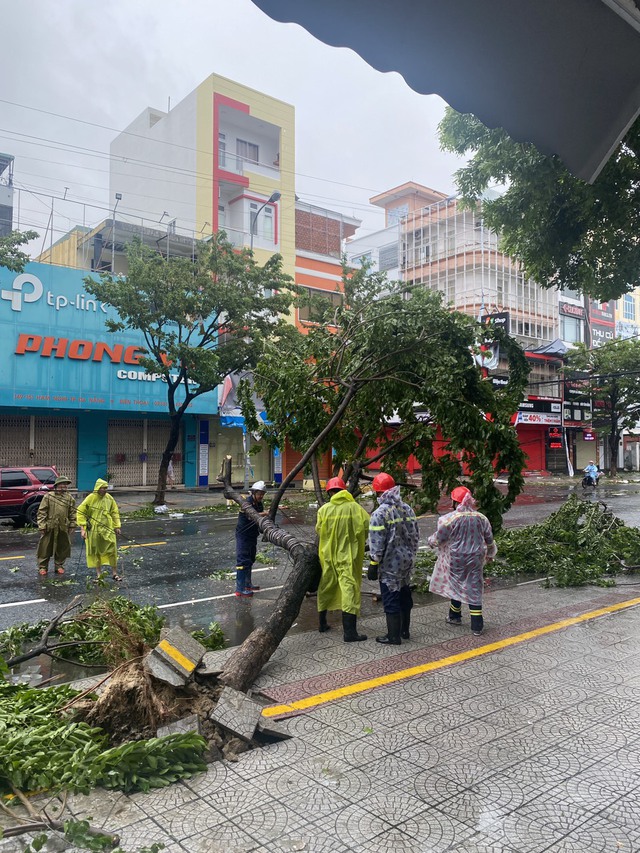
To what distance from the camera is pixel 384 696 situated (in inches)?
202

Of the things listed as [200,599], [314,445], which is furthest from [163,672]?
[200,599]

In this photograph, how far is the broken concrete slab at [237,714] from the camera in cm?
419

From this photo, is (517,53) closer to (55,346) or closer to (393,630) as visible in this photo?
(393,630)

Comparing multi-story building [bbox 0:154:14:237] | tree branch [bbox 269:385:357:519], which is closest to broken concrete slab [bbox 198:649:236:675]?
tree branch [bbox 269:385:357:519]

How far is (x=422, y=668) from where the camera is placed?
19.1 feet

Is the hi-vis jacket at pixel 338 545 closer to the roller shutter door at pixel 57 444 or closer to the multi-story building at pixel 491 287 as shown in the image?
the roller shutter door at pixel 57 444

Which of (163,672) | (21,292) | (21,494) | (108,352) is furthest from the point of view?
(108,352)

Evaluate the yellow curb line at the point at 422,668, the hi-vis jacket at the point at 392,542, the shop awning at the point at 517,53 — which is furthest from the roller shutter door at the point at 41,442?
the shop awning at the point at 517,53

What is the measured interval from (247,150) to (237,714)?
33.4 m

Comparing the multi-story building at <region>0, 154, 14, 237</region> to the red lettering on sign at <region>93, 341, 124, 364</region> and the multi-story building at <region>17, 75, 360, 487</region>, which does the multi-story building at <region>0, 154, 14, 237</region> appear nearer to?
the multi-story building at <region>17, 75, 360, 487</region>

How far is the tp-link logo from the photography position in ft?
72.7

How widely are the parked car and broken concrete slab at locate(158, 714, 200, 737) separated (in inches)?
530

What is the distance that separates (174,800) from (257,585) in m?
6.31

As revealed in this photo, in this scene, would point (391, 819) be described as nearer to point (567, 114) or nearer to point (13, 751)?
point (13, 751)
